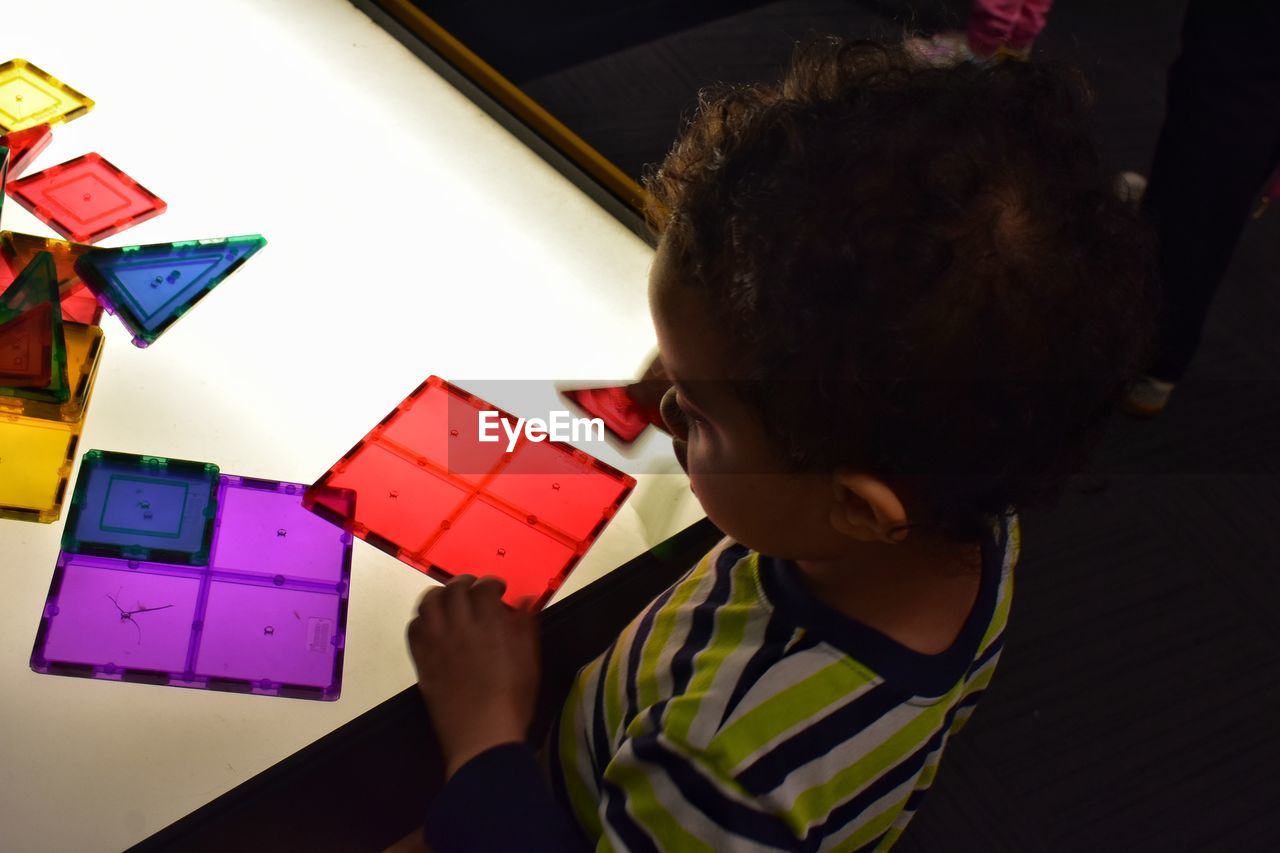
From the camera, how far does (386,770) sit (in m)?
0.76

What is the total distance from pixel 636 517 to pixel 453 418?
16cm

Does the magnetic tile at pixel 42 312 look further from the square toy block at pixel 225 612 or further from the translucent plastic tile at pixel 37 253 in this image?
the square toy block at pixel 225 612

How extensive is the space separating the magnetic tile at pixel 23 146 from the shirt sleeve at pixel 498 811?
66cm

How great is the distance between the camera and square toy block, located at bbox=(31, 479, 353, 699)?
698mm

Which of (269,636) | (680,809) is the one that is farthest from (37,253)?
(680,809)

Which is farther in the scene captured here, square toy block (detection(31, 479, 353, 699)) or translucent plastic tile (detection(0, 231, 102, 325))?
translucent plastic tile (detection(0, 231, 102, 325))

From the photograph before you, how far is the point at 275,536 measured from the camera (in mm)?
774

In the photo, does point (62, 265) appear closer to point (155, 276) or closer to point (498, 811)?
point (155, 276)

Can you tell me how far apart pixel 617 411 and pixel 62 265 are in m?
0.45

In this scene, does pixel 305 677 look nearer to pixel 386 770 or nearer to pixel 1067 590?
pixel 386 770

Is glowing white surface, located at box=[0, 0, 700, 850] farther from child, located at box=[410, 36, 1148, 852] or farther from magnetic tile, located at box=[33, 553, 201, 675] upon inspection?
child, located at box=[410, 36, 1148, 852]

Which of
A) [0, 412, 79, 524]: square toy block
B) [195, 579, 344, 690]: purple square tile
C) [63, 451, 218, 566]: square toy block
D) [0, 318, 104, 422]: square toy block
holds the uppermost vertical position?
[0, 318, 104, 422]: square toy block

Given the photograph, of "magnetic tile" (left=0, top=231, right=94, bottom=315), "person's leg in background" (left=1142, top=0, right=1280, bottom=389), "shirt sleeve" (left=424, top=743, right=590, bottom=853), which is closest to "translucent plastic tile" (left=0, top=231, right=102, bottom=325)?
"magnetic tile" (left=0, top=231, right=94, bottom=315)

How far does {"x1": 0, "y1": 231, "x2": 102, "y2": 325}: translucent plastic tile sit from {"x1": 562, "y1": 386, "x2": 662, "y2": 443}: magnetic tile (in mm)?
382
